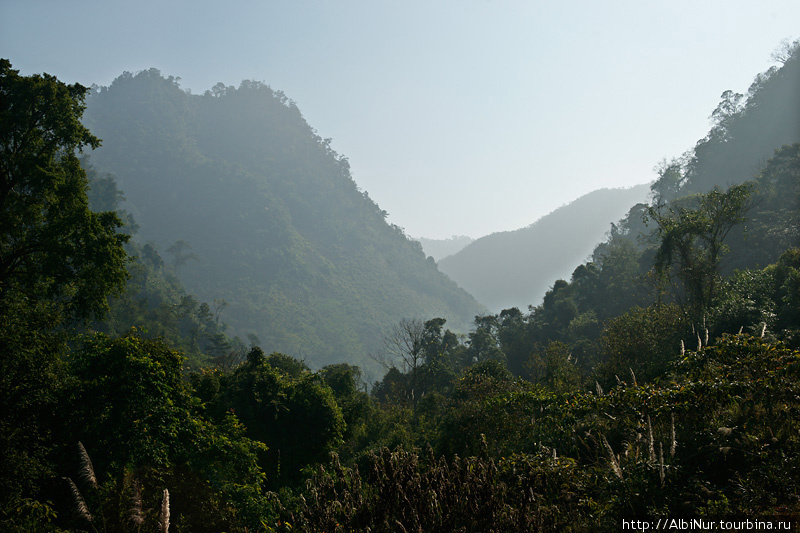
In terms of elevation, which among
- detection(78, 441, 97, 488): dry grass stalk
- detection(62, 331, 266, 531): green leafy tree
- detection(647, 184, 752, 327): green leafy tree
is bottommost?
detection(62, 331, 266, 531): green leafy tree

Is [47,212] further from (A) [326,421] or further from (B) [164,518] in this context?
(B) [164,518]

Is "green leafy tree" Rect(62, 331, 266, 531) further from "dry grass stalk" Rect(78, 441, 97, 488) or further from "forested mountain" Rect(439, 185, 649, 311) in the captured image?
"forested mountain" Rect(439, 185, 649, 311)

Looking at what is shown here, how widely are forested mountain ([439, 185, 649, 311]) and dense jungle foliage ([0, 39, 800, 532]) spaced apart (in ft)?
520

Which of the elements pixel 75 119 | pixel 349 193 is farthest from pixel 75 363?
pixel 349 193

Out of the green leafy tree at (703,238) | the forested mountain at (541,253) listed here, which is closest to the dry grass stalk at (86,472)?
the green leafy tree at (703,238)

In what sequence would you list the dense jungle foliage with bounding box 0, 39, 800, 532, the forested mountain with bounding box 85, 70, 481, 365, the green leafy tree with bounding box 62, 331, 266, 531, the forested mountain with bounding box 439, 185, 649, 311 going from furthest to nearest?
the forested mountain with bounding box 439, 185, 649, 311
the forested mountain with bounding box 85, 70, 481, 365
the green leafy tree with bounding box 62, 331, 266, 531
the dense jungle foliage with bounding box 0, 39, 800, 532

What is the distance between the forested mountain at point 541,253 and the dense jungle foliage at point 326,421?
15846 cm

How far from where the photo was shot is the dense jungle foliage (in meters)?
3.49

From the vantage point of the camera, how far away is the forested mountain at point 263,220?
97250mm

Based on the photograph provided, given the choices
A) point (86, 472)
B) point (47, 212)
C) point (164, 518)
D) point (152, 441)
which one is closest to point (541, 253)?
point (47, 212)

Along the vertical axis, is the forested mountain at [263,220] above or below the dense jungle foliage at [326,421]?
above

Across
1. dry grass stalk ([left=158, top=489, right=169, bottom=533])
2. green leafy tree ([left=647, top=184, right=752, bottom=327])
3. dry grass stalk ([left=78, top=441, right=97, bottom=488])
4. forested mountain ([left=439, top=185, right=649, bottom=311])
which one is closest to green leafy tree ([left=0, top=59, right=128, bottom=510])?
dry grass stalk ([left=78, top=441, right=97, bottom=488])

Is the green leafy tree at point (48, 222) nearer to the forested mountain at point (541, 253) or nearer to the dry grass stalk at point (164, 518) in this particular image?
the dry grass stalk at point (164, 518)

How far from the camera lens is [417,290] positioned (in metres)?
126
